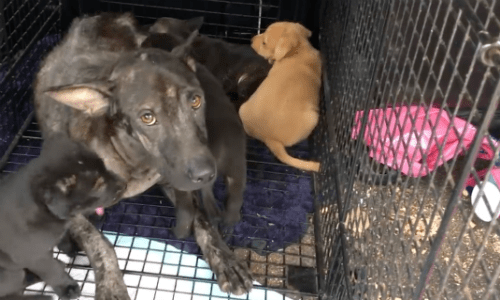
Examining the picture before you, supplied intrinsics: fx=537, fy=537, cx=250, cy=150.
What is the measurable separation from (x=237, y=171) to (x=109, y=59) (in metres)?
0.84

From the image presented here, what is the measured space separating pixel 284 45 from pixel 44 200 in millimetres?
1539

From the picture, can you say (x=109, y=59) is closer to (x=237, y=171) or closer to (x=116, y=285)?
(x=237, y=171)

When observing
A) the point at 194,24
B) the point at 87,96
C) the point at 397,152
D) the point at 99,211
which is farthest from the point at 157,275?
the point at 194,24

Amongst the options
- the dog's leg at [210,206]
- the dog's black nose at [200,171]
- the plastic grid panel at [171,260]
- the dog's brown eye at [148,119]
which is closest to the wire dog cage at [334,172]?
the plastic grid panel at [171,260]

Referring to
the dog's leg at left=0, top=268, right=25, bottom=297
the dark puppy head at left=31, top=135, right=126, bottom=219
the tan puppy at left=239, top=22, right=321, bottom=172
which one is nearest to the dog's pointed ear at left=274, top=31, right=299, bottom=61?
the tan puppy at left=239, top=22, right=321, bottom=172

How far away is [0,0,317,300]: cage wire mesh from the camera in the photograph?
2.27 metres

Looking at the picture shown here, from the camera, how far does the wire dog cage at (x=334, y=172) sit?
1586mm

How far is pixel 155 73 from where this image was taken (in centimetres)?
193

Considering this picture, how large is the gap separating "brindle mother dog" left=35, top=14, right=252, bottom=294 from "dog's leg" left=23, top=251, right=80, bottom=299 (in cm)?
43

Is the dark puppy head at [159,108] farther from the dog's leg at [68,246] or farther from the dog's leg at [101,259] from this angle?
the dog's leg at [68,246]

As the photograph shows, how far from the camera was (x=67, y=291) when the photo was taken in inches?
81.4

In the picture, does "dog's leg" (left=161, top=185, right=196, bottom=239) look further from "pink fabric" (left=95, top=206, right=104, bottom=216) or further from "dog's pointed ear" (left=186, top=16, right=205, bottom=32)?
"dog's pointed ear" (left=186, top=16, right=205, bottom=32)

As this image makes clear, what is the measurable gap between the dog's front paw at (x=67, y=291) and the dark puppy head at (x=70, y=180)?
401 mm

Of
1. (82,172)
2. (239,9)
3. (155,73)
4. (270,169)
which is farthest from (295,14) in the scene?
(82,172)
